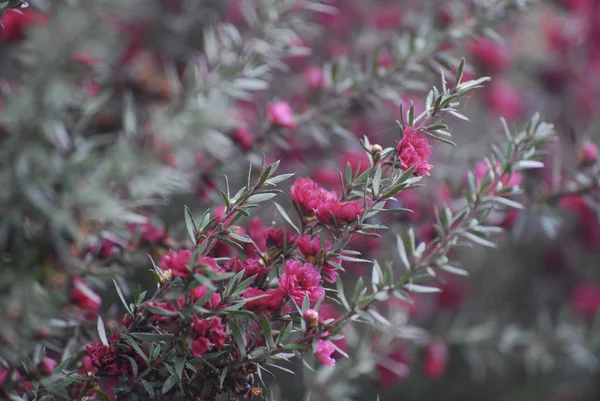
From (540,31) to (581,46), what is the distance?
0.37 m

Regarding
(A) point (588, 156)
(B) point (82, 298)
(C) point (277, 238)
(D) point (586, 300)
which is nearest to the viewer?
(C) point (277, 238)

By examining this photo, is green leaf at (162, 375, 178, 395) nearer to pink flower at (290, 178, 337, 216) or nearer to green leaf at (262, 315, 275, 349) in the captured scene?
green leaf at (262, 315, 275, 349)

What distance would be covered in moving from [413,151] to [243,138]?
0.51 m

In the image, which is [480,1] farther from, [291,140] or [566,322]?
[566,322]

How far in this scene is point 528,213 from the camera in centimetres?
124

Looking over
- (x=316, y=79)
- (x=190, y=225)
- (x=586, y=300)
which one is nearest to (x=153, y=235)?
(x=190, y=225)

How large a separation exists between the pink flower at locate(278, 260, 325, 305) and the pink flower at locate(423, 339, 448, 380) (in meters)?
0.84

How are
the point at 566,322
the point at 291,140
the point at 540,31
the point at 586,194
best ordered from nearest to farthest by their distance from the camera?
the point at 586,194 < the point at 291,140 < the point at 566,322 < the point at 540,31

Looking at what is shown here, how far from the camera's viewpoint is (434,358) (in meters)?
1.45

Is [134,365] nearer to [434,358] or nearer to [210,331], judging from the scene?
[210,331]

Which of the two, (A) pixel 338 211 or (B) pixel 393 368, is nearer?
(A) pixel 338 211

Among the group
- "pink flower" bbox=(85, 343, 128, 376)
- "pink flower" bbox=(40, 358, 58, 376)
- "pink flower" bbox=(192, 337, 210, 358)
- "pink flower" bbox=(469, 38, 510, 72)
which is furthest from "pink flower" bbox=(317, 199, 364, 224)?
"pink flower" bbox=(469, 38, 510, 72)

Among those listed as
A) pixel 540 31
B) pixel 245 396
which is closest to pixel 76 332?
pixel 245 396

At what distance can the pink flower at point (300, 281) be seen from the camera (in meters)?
0.72
